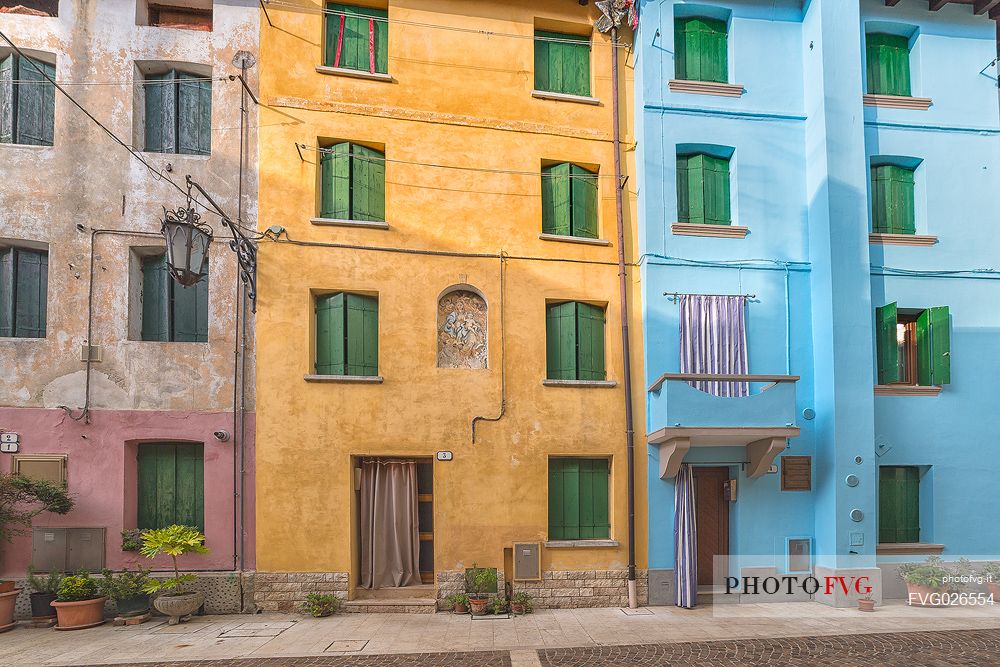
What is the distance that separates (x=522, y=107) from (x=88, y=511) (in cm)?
1055

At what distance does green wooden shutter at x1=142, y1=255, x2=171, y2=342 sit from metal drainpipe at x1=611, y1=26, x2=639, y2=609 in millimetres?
8314

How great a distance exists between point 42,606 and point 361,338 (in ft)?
21.4

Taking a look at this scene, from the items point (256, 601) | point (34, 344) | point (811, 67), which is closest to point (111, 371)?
point (34, 344)

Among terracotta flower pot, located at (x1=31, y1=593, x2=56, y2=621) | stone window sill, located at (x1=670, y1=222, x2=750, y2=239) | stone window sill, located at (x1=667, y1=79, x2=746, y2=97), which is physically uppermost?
stone window sill, located at (x1=667, y1=79, x2=746, y2=97)

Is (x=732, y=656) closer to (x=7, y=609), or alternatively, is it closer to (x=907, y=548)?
(x=907, y=548)

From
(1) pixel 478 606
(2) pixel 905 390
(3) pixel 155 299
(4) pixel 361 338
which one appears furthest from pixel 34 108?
(2) pixel 905 390

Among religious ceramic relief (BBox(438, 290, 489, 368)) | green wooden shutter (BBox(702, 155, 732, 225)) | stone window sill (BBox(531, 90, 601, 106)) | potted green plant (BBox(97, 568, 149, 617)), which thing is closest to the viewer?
potted green plant (BBox(97, 568, 149, 617))

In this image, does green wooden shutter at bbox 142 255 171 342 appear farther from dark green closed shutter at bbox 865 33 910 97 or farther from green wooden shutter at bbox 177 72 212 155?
dark green closed shutter at bbox 865 33 910 97

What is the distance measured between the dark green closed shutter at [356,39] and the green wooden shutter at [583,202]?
165 inches

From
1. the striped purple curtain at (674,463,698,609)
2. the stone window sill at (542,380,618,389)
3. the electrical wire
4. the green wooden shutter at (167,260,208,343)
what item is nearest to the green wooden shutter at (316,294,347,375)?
the green wooden shutter at (167,260,208,343)

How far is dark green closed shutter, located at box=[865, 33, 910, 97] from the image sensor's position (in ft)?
43.5

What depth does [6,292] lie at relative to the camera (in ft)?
36.7

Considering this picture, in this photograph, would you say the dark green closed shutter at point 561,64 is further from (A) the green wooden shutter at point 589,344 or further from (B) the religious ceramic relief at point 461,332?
(B) the religious ceramic relief at point 461,332

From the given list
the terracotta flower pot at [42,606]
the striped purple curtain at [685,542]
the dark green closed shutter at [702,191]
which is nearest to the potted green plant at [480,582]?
the striped purple curtain at [685,542]
